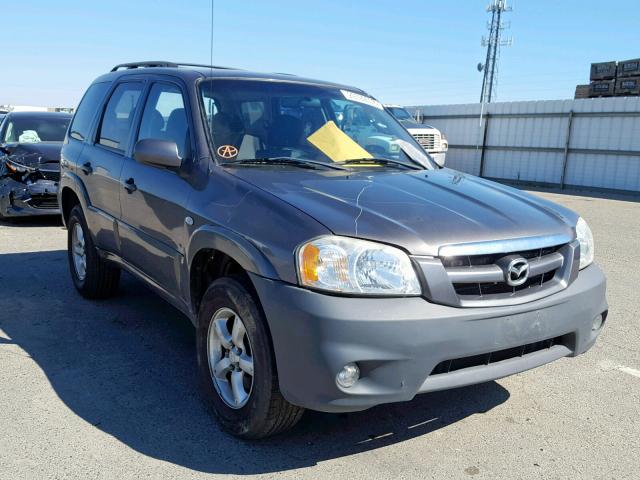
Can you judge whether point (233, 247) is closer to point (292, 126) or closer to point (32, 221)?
point (292, 126)

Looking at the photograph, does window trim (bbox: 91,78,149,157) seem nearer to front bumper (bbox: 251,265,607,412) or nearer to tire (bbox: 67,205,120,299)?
tire (bbox: 67,205,120,299)

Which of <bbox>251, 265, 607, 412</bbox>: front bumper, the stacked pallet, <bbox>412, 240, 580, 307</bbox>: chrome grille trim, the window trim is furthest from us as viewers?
the stacked pallet

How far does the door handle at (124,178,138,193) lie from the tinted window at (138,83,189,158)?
0.32m

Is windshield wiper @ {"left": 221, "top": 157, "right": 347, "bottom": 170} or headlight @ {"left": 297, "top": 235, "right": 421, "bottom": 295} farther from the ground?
windshield wiper @ {"left": 221, "top": 157, "right": 347, "bottom": 170}

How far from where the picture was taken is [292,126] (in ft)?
12.0

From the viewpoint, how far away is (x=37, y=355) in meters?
3.89

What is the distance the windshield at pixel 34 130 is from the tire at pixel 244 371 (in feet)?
24.4

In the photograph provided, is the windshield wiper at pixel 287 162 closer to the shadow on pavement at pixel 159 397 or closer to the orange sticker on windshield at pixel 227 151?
the orange sticker on windshield at pixel 227 151

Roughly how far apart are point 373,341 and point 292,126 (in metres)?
1.76

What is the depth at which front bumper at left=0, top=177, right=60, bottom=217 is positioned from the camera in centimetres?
844

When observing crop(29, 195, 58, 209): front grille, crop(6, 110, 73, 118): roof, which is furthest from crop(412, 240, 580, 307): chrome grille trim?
crop(6, 110, 73, 118): roof

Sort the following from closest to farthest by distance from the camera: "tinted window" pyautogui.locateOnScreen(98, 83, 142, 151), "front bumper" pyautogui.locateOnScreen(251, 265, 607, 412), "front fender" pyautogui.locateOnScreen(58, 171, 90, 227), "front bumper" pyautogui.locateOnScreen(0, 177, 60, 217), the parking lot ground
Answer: "front bumper" pyautogui.locateOnScreen(251, 265, 607, 412) → the parking lot ground → "tinted window" pyautogui.locateOnScreen(98, 83, 142, 151) → "front fender" pyautogui.locateOnScreen(58, 171, 90, 227) → "front bumper" pyautogui.locateOnScreen(0, 177, 60, 217)

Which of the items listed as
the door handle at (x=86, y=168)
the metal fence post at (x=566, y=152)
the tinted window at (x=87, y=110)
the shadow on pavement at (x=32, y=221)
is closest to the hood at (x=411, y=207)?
the door handle at (x=86, y=168)

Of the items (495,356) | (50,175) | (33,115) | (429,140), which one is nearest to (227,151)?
(495,356)
